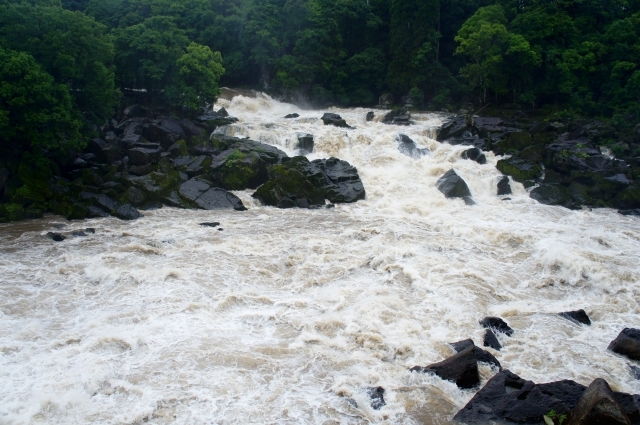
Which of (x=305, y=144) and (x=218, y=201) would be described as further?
(x=305, y=144)

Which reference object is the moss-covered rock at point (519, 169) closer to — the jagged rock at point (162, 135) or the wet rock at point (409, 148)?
the wet rock at point (409, 148)

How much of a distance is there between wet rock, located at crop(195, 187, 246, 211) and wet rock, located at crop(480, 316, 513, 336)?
14.5 m

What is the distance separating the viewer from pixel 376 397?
11.1m

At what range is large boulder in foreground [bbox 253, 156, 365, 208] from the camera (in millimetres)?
26703

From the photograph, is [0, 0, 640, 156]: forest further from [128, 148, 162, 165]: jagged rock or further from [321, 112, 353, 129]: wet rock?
[321, 112, 353, 129]: wet rock

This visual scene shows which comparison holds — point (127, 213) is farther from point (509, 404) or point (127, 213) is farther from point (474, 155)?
point (474, 155)

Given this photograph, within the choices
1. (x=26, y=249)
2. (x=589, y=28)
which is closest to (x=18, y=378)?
(x=26, y=249)

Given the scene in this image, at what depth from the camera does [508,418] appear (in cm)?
1016

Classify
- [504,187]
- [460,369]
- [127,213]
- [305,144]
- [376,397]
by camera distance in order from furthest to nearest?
[305,144] < [504,187] < [127,213] < [460,369] < [376,397]

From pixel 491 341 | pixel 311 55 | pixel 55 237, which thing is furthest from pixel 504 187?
pixel 311 55

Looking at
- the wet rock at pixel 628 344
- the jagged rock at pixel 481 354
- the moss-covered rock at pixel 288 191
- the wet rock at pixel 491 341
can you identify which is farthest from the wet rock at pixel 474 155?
the jagged rock at pixel 481 354

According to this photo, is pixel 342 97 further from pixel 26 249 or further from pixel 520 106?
pixel 26 249

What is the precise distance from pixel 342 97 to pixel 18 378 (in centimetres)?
4188

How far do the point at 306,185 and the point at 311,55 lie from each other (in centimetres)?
2623
